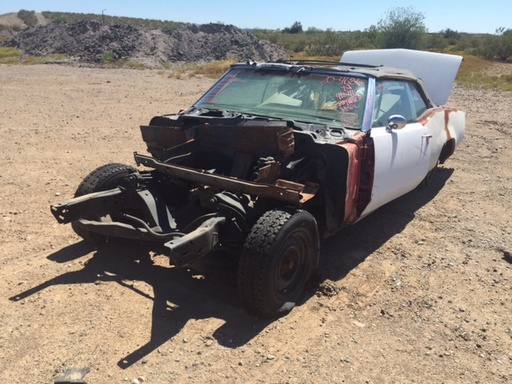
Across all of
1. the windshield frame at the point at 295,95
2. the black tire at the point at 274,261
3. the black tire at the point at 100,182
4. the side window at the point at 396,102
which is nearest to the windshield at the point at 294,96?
the windshield frame at the point at 295,95

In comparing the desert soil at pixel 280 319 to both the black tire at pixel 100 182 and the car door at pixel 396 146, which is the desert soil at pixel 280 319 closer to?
the black tire at pixel 100 182

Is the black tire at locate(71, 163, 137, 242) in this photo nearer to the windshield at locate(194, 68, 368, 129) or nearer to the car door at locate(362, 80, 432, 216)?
the windshield at locate(194, 68, 368, 129)

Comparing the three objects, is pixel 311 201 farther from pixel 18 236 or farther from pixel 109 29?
pixel 109 29

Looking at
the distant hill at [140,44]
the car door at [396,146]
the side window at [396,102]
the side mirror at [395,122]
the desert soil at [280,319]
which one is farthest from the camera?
the distant hill at [140,44]

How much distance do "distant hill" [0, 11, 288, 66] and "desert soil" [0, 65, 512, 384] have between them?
2654 centimetres

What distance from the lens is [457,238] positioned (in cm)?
522

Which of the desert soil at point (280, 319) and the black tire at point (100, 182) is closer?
the desert soil at point (280, 319)

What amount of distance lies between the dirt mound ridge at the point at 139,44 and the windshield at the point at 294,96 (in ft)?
86.1

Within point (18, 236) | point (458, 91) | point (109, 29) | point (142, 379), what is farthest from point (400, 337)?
point (109, 29)

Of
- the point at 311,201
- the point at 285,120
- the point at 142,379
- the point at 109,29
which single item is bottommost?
the point at 142,379

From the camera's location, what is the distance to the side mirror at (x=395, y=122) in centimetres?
459

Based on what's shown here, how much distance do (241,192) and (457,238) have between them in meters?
2.68

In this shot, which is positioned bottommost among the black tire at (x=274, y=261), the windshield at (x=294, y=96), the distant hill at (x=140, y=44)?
the black tire at (x=274, y=261)

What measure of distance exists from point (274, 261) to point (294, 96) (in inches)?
83.8
